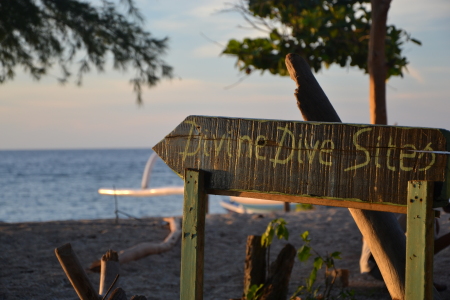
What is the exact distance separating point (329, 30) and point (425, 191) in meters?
4.71

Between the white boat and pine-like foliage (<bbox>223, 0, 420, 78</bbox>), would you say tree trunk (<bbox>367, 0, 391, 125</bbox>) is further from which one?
the white boat

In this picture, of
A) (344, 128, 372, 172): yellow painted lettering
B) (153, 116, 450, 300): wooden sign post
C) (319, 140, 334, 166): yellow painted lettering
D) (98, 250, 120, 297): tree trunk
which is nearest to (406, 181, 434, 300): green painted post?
(153, 116, 450, 300): wooden sign post

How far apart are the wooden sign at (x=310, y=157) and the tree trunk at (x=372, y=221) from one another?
2.29ft

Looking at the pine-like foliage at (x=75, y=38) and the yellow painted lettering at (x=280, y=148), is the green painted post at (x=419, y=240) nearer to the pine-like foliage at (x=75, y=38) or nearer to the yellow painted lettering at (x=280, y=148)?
the yellow painted lettering at (x=280, y=148)

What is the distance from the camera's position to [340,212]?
8188mm

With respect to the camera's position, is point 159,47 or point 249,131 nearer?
point 249,131

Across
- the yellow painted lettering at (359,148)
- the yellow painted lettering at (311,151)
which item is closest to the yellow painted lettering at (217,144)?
the yellow painted lettering at (311,151)

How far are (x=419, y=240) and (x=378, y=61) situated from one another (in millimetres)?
4179

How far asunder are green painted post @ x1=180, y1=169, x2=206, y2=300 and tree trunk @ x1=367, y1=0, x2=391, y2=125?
405 centimetres

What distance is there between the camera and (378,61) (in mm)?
5883

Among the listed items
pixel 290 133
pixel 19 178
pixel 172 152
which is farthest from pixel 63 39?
pixel 19 178

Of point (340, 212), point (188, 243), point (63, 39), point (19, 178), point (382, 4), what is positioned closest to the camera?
point (188, 243)

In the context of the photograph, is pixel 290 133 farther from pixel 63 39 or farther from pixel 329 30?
pixel 63 39

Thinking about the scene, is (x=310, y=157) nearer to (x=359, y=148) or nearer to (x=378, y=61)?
(x=359, y=148)
